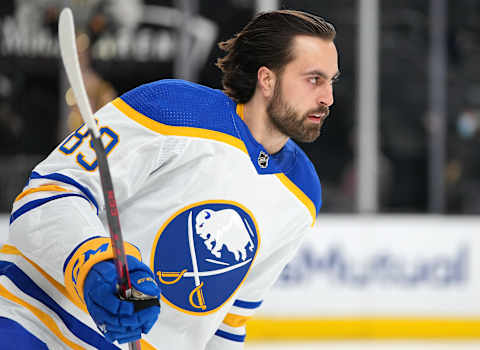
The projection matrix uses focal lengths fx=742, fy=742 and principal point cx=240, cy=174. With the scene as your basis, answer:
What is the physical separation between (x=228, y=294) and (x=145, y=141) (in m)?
0.35

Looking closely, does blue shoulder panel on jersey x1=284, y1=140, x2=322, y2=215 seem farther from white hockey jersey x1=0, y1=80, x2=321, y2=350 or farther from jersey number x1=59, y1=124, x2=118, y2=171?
jersey number x1=59, y1=124, x2=118, y2=171

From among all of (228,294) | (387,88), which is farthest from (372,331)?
(228,294)

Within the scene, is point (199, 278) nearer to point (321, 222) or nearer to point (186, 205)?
point (186, 205)

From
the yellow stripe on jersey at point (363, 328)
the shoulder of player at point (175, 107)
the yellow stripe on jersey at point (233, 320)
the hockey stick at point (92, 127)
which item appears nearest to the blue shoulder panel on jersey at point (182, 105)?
the shoulder of player at point (175, 107)

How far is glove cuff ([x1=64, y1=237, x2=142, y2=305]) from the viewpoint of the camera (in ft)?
3.06

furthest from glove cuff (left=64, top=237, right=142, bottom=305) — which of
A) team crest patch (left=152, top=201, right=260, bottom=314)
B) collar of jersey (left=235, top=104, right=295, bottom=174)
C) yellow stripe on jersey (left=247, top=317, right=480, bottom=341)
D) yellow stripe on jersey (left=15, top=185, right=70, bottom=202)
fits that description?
yellow stripe on jersey (left=247, top=317, right=480, bottom=341)

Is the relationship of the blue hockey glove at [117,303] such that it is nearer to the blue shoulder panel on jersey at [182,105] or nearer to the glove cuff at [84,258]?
the glove cuff at [84,258]

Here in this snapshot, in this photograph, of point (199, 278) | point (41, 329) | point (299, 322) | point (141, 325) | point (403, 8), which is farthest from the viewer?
point (403, 8)

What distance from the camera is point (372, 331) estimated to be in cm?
415

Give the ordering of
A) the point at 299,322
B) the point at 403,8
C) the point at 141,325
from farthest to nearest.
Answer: the point at 403,8 < the point at 299,322 < the point at 141,325

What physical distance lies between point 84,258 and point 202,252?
337 millimetres

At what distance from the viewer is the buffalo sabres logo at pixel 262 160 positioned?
1.34m

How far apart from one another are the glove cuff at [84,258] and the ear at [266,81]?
0.47 metres

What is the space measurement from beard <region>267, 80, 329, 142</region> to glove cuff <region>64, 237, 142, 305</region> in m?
0.45
